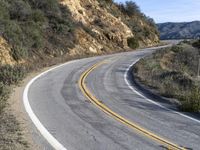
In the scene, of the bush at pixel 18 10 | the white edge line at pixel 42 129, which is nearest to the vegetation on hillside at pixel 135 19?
the bush at pixel 18 10

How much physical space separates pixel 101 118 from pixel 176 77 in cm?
1224

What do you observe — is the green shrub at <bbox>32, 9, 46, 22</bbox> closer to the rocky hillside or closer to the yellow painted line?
the rocky hillside

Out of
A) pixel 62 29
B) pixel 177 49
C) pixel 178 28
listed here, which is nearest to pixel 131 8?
pixel 177 49

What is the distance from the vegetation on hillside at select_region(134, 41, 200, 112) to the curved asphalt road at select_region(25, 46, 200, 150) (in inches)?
49.8

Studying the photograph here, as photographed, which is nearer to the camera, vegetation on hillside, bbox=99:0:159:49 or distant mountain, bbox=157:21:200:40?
vegetation on hillside, bbox=99:0:159:49

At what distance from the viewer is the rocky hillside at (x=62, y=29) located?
27945 millimetres

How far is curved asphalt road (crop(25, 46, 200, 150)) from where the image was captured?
958 cm

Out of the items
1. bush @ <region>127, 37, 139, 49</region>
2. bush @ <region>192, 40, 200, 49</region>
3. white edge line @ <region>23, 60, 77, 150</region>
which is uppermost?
white edge line @ <region>23, 60, 77, 150</region>

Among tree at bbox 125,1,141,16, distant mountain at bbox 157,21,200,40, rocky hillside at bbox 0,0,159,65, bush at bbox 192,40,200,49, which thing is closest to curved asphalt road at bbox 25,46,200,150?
rocky hillside at bbox 0,0,159,65

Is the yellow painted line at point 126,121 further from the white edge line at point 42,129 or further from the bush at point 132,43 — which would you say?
the bush at point 132,43

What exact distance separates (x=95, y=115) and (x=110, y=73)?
501 inches

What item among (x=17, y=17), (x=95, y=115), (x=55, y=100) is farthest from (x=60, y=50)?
(x=95, y=115)

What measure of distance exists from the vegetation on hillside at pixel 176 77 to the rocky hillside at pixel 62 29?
24.7ft

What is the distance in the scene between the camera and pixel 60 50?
35469 mm
